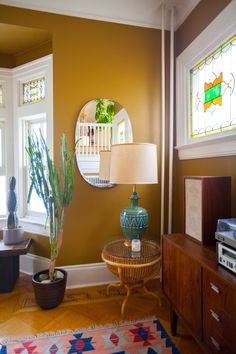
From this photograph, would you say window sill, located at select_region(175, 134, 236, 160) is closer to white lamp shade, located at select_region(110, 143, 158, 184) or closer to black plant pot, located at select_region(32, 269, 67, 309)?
white lamp shade, located at select_region(110, 143, 158, 184)

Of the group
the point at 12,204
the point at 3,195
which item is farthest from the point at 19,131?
the point at 12,204

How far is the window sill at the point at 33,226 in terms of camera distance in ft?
7.81

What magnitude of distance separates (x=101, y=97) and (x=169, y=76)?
770 millimetres

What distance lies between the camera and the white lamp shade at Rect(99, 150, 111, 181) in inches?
84.2

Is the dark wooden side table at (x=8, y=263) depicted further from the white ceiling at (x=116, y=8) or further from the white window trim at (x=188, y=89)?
the white ceiling at (x=116, y=8)

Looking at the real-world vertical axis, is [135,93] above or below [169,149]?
above

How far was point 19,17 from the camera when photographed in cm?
209

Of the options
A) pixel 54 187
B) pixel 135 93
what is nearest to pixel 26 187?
pixel 54 187

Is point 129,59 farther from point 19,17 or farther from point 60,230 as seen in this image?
point 60,230

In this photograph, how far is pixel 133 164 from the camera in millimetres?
1669

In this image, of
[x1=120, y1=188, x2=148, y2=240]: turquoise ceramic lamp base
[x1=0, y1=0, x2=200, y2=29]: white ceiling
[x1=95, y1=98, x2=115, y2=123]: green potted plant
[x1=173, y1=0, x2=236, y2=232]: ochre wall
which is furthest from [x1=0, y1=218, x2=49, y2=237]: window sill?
[x1=0, y1=0, x2=200, y2=29]: white ceiling

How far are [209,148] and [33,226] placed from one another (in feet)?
6.36

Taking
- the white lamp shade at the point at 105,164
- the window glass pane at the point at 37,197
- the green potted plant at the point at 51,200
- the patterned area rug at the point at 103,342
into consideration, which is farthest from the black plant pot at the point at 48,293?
the white lamp shade at the point at 105,164

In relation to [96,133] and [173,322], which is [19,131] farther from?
[173,322]
